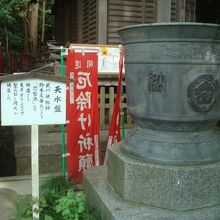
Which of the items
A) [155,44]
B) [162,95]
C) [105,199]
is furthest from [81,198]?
[155,44]

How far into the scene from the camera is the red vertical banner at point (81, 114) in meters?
5.73

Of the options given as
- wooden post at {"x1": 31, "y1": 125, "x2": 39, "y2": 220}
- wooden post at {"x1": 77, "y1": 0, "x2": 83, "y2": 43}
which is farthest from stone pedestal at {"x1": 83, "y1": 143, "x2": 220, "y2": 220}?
wooden post at {"x1": 77, "y1": 0, "x2": 83, "y2": 43}

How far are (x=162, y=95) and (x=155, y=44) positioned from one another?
1.67 ft

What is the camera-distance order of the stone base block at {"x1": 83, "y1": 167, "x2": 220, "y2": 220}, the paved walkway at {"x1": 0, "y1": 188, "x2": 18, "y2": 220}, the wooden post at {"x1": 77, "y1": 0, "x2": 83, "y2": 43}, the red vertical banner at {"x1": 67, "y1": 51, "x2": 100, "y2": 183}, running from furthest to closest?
the wooden post at {"x1": 77, "y1": 0, "x2": 83, "y2": 43} < the red vertical banner at {"x1": 67, "y1": 51, "x2": 100, "y2": 183} < the paved walkway at {"x1": 0, "y1": 188, "x2": 18, "y2": 220} < the stone base block at {"x1": 83, "y1": 167, "x2": 220, "y2": 220}

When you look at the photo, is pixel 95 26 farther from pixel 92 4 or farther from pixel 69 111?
pixel 69 111

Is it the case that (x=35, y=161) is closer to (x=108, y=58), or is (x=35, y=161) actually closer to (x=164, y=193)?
(x=164, y=193)

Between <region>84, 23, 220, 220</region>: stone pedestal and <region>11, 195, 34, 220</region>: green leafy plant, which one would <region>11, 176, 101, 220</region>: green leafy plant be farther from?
<region>84, 23, 220, 220</region>: stone pedestal

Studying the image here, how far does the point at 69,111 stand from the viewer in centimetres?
574

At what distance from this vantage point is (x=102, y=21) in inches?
331

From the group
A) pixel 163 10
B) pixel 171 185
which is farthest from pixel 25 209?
pixel 163 10

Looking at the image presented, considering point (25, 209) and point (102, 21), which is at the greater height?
point (102, 21)

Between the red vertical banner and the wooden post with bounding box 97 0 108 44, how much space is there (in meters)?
2.66

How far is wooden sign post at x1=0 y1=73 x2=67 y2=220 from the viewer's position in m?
3.69

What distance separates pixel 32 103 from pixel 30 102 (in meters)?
0.02
